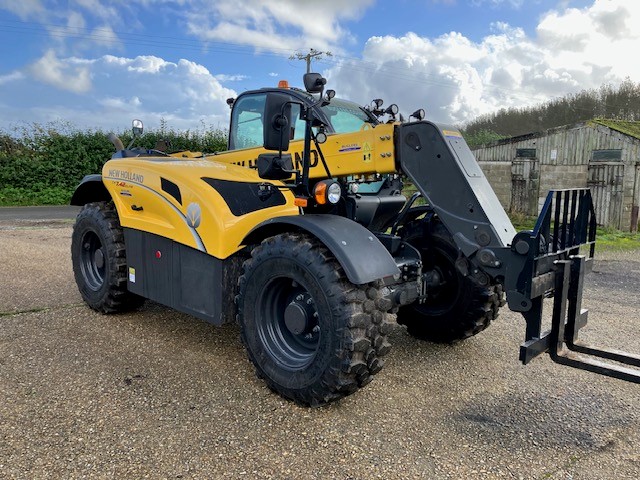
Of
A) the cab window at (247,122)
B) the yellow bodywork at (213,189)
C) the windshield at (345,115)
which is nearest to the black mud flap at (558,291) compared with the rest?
the yellow bodywork at (213,189)

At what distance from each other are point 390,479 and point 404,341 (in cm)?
214

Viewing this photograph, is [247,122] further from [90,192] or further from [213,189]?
[90,192]

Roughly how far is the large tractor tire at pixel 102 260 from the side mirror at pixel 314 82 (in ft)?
8.37

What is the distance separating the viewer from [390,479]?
9.02 ft

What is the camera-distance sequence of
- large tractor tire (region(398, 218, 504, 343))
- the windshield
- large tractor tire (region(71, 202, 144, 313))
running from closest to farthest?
large tractor tire (region(398, 218, 504, 343)) → the windshield → large tractor tire (region(71, 202, 144, 313))

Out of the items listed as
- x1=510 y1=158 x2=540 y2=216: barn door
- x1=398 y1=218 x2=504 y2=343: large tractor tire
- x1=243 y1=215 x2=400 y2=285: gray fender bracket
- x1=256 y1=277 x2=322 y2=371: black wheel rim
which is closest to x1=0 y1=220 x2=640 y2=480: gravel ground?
x1=398 y1=218 x2=504 y2=343: large tractor tire

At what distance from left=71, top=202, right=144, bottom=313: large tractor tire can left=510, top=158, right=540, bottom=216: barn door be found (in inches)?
520

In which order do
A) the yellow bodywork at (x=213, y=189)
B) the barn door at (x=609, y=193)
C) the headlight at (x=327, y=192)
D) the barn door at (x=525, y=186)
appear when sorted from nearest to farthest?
the headlight at (x=327, y=192) → the yellow bodywork at (x=213, y=189) → the barn door at (x=609, y=193) → the barn door at (x=525, y=186)

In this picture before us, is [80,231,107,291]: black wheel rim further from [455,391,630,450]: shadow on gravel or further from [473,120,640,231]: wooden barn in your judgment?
[473,120,640,231]: wooden barn

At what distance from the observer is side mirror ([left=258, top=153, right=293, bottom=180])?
370 centimetres

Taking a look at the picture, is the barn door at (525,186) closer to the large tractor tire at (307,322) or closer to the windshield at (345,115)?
the windshield at (345,115)

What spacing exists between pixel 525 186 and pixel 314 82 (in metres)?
13.7

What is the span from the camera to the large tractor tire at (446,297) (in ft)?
14.3

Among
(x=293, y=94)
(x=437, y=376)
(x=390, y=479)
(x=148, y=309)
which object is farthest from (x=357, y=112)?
(x=390, y=479)
